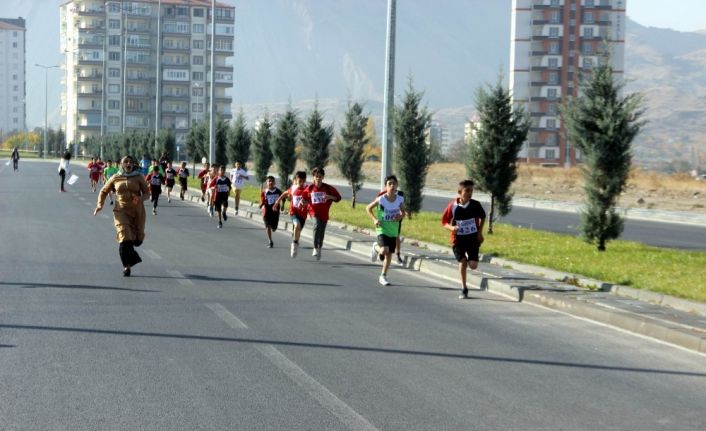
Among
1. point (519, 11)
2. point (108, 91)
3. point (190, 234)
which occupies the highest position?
point (519, 11)

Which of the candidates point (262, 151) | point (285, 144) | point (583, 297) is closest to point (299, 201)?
point (583, 297)

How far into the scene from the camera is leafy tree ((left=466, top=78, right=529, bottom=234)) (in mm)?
24781

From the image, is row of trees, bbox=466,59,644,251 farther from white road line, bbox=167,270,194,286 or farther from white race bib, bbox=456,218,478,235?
white road line, bbox=167,270,194,286

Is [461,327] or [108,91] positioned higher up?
[108,91]

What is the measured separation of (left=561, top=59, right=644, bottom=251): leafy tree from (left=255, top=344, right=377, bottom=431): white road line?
11297 millimetres

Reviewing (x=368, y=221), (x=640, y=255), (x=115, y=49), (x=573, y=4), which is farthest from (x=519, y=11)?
(x=640, y=255)

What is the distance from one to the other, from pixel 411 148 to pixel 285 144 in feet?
45.1

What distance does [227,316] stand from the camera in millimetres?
11602

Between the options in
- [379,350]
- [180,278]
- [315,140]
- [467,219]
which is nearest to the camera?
[379,350]

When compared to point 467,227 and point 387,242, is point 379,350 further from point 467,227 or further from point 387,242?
point 387,242

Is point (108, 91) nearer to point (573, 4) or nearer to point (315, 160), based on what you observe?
point (573, 4)

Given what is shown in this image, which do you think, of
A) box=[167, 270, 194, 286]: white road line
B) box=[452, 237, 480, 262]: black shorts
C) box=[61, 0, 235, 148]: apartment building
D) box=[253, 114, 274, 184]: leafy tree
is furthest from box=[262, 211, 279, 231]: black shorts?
box=[61, 0, 235, 148]: apartment building

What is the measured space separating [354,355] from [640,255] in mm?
10562

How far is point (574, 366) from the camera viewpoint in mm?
9344
